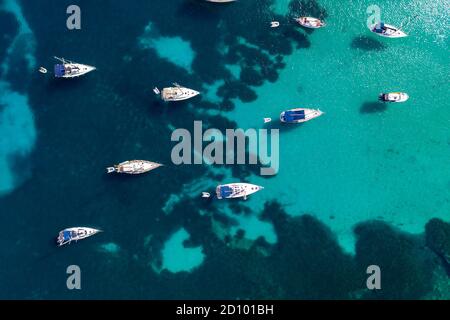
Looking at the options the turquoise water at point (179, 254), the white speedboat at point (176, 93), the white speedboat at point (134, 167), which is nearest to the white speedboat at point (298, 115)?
the white speedboat at point (176, 93)

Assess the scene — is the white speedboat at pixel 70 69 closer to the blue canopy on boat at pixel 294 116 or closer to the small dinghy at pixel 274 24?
the small dinghy at pixel 274 24

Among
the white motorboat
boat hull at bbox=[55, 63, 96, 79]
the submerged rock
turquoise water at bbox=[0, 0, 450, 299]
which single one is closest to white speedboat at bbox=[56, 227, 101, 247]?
turquoise water at bbox=[0, 0, 450, 299]

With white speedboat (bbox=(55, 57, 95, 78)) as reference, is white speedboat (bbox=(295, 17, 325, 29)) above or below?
above

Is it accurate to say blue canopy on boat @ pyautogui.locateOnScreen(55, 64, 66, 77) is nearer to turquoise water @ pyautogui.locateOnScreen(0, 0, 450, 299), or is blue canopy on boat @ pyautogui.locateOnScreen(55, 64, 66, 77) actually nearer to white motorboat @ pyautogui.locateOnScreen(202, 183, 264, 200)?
turquoise water @ pyautogui.locateOnScreen(0, 0, 450, 299)

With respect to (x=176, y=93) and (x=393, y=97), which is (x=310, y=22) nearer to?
(x=393, y=97)

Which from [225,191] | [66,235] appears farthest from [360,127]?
[66,235]
